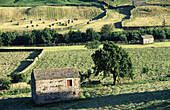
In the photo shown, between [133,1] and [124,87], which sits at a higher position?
[133,1]

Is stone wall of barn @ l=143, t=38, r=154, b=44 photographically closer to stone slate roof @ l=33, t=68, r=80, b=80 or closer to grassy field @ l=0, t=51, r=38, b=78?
grassy field @ l=0, t=51, r=38, b=78

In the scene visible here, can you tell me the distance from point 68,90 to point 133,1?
138 meters

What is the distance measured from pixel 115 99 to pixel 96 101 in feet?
9.13

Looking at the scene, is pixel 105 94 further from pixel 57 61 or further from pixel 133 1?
pixel 133 1

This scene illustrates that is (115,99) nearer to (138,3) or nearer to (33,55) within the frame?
(33,55)

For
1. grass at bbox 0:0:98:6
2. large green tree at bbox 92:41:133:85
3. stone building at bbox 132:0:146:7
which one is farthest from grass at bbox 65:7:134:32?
large green tree at bbox 92:41:133:85

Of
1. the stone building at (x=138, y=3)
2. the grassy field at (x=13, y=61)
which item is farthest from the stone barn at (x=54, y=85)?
the stone building at (x=138, y=3)

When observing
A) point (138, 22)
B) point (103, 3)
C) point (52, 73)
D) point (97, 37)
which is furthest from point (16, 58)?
point (103, 3)

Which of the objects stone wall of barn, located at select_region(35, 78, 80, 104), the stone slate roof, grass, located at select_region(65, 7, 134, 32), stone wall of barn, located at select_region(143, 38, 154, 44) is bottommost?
stone wall of barn, located at select_region(35, 78, 80, 104)

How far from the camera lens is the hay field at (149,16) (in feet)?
488

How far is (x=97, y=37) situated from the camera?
12256 centimetres

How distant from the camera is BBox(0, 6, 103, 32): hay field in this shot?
154000 millimetres

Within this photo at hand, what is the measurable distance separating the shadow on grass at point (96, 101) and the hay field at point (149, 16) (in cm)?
9539

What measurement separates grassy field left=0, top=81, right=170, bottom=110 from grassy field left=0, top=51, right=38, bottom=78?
2364 centimetres
